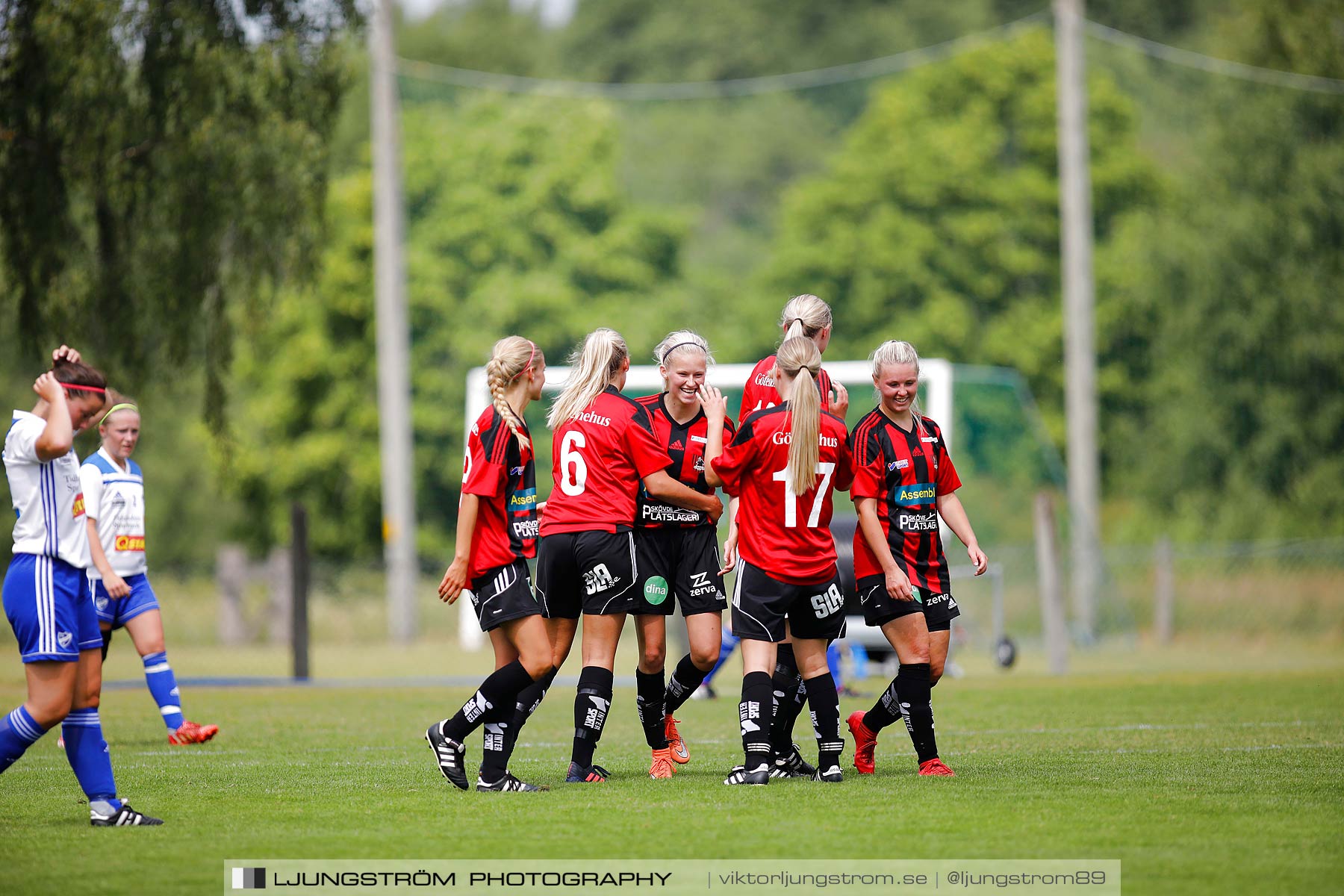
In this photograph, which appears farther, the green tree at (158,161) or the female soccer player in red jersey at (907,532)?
the green tree at (158,161)

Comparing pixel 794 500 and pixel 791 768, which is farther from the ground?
pixel 794 500

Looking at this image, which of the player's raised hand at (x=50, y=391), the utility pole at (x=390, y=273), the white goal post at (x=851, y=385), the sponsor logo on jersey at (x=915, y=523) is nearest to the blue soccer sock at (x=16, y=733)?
the player's raised hand at (x=50, y=391)

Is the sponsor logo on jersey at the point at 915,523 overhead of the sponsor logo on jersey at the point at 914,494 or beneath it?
beneath

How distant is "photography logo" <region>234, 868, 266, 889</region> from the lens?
5336 millimetres

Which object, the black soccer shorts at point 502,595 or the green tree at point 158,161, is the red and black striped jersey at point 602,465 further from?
the green tree at point 158,161

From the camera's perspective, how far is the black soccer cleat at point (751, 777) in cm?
746

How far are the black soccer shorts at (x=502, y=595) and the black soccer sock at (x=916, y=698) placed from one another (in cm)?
187

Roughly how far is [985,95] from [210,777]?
32.7 metres

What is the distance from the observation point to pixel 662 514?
7.82 m

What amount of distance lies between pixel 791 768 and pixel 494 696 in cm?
163

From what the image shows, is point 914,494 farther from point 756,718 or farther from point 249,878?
point 249,878

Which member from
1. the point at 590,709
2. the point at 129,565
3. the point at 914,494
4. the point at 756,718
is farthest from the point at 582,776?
the point at 129,565

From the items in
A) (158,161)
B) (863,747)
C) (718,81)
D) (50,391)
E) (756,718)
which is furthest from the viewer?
(718,81)

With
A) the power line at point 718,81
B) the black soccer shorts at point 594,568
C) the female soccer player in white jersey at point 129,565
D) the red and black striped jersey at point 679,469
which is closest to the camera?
the black soccer shorts at point 594,568
